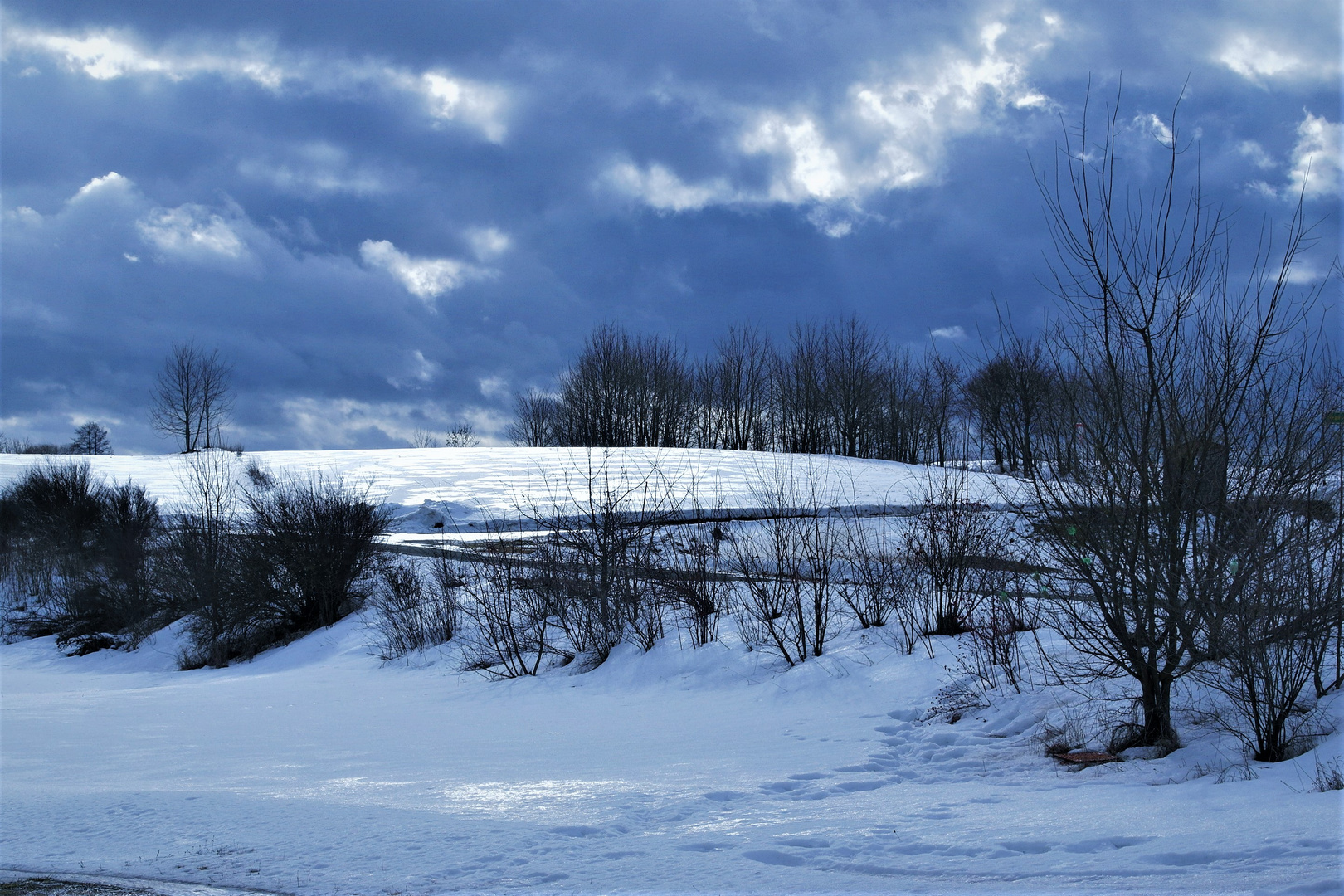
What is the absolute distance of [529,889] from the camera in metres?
3.66

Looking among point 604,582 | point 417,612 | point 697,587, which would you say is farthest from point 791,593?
point 417,612

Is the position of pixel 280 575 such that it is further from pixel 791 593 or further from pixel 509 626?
pixel 791 593

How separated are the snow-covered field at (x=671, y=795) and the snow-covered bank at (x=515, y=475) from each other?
1136 centimetres

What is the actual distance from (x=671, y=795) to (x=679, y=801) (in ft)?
0.46

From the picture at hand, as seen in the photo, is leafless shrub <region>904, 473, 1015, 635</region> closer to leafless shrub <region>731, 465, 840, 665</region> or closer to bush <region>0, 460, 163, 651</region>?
leafless shrub <region>731, 465, 840, 665</region>

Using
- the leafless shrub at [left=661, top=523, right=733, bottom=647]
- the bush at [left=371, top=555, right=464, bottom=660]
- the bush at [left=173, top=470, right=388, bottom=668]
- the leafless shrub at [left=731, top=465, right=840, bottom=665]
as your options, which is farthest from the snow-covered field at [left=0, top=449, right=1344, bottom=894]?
the bush at [left=173, top=470, right=388, bottom=668]

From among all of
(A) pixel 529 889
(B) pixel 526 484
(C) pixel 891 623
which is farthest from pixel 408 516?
(A) pixel 529 889

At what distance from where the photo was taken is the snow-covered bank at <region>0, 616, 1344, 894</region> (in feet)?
12.3

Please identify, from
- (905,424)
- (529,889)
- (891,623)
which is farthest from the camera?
(905,424)

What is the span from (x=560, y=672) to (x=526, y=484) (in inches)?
686

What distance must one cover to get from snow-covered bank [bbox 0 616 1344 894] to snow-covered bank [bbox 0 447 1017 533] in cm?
1151

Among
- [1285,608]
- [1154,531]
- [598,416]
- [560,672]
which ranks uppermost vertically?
[598,416]

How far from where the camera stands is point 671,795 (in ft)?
16.8

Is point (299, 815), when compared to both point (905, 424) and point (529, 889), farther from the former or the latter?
point (905, 424)
